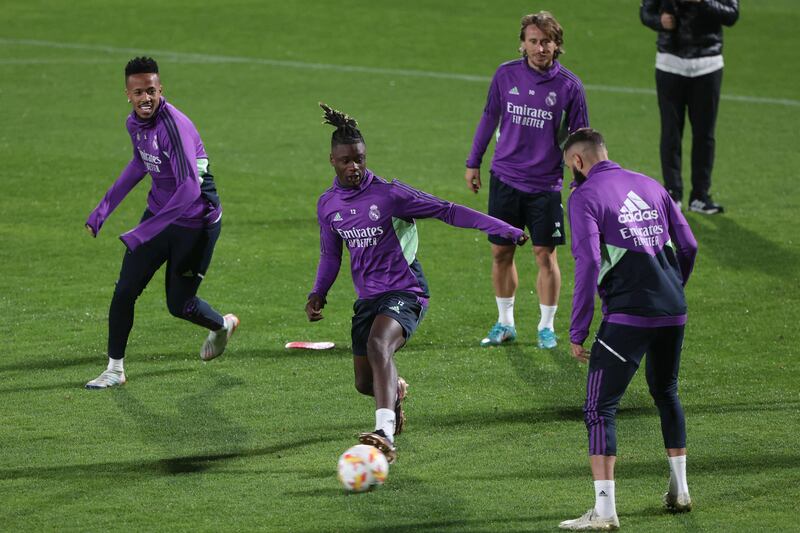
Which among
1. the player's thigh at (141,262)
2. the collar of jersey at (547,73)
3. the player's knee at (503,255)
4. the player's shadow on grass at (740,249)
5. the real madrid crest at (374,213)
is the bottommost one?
the player's shadow on grass at (740,249)

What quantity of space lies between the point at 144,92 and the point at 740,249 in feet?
21.2

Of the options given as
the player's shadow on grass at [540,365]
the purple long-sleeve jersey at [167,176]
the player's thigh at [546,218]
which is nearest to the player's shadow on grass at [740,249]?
the player's thigh at [546,218]

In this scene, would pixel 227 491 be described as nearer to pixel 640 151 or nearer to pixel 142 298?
pixel 142 298

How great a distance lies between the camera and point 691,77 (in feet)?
45.3

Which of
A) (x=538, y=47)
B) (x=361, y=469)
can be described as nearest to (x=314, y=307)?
(x=361, y=469)

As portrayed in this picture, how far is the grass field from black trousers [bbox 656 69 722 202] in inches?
24.5

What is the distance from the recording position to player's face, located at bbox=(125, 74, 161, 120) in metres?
8.57

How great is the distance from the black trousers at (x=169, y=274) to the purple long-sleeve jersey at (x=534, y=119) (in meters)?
2.27

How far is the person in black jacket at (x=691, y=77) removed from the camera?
13672 millimetres

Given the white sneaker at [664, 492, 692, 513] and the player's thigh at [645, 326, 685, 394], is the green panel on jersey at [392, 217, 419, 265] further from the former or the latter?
the white sneaker at [664, 492, 692, 513]

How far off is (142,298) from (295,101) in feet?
30.2

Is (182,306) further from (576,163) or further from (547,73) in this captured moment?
(576,163)

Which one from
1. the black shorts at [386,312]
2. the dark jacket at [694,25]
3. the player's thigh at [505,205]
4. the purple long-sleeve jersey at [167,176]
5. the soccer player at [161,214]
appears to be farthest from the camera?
the dark jacket at [694,25]

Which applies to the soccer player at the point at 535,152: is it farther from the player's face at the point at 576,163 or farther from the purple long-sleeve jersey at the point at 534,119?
the player's face at the point at 576,163
